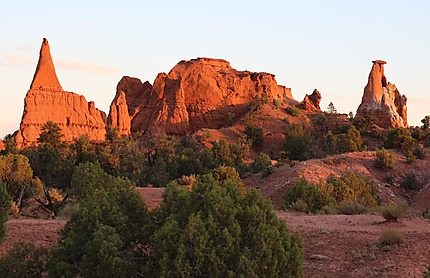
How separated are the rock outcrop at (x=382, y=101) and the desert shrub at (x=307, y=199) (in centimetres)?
4652

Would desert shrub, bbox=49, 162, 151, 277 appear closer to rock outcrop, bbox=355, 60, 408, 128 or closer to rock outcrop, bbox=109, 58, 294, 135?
rock outcrop, bbox=109, 58, 294, 135

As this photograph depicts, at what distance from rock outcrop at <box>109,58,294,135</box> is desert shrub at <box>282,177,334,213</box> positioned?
4289 centimetres

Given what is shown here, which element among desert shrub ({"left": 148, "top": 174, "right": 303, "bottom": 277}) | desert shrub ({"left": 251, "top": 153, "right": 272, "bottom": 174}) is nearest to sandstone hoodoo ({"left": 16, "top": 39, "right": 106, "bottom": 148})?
desert shrub ({"left": 251, "top": 153, "right": 272, "bottom": 174})

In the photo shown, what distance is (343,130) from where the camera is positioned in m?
62.5

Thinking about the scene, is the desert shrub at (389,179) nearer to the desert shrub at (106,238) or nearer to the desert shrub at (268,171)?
the desert shrub at (268,171)

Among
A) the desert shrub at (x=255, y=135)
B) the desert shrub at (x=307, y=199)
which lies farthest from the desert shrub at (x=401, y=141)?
the desert shrub at (x=307, y=199)

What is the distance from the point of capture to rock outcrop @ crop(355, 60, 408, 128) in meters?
68.7

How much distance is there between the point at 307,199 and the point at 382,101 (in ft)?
171

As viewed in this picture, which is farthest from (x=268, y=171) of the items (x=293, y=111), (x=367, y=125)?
(x=293, y=111)

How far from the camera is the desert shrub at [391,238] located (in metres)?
12.1

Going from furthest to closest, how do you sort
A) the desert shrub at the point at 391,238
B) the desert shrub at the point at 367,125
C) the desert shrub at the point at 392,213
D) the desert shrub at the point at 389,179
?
1. the desert shrub at the point at 367,125
2. the desert shrub at the point at 389,179
3. the desert shrub at the point at 392,213
4. the desert shrub at the point at 391,238

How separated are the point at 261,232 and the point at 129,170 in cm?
3413

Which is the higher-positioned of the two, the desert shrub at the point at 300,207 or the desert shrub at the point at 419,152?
the desert shrub at the point at 419,152

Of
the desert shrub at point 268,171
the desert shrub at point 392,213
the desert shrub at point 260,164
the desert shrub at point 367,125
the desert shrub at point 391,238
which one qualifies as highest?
the desert shrub at point 367,125
